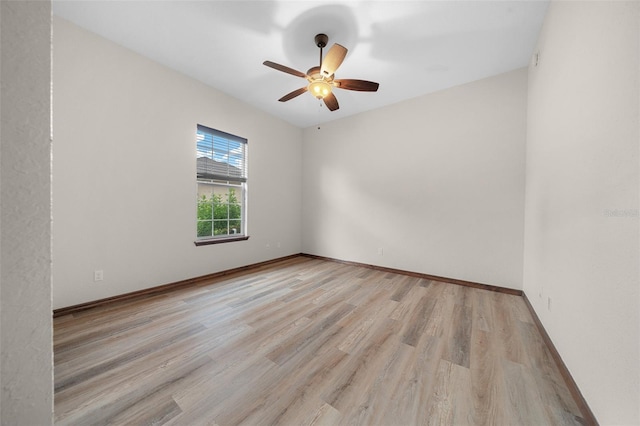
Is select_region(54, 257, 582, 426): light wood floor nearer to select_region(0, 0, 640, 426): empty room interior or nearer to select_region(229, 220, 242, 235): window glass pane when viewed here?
select_region(0, 0, 640, 426): empty room interior

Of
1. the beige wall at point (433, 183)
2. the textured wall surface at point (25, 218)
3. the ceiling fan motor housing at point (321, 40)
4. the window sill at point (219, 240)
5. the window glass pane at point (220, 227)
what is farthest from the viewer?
the window glass pane at point (220, 227)

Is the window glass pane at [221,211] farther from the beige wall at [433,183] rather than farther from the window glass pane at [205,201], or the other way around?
the beige wall at [433,183]

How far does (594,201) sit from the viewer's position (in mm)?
1253

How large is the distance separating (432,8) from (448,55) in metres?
0.78

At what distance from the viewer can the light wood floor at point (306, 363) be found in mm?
1234

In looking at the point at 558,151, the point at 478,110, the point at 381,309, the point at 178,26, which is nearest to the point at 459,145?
the point at 478,110

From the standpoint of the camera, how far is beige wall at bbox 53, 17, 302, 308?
225 centimetres

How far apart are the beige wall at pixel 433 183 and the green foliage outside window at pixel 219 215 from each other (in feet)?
5.60

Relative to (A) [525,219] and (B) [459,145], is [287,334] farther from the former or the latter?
(B) [459,145]

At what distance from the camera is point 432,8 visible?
2.04 m

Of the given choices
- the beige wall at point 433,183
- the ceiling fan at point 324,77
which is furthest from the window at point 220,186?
the ceiling fan at point 324,77

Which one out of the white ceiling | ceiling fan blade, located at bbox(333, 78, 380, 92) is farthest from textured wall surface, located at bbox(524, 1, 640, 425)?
ceiling fan blade, located at bbox(333, 78, 380, 92)

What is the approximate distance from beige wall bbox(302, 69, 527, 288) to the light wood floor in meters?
0.84

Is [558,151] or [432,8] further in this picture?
[432,8]
